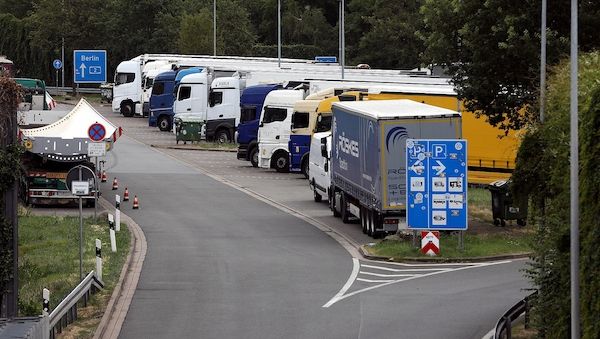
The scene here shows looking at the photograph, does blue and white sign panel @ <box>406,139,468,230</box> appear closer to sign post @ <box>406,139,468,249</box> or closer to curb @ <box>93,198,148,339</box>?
sign post @ <box>406,139,468,249</box>

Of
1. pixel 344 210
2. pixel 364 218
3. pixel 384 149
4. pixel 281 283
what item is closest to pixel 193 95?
pixel 344 210

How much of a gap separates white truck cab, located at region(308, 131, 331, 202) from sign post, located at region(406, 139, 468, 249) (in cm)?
903

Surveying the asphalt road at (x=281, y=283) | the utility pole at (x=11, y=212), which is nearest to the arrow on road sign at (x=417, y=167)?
the asphalt road at (x=281, y=283)

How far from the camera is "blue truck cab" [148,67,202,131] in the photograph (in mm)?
70250

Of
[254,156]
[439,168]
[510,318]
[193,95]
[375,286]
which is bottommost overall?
[375,286]

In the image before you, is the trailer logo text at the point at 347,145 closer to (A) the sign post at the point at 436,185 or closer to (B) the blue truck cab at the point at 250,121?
(A) the sign post at the point at 436,185

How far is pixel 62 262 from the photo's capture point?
30.7 meters

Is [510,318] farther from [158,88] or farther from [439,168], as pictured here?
[158,88]

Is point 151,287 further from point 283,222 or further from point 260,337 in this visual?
point 283,222

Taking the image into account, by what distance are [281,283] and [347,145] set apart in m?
9.86

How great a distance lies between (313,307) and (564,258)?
7.80 metres

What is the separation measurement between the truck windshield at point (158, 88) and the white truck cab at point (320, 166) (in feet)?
88.9

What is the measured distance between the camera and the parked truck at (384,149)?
110ft

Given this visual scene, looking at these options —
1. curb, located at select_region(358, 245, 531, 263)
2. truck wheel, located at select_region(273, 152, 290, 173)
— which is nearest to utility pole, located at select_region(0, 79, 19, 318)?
curb, located at select_region(358, 245, 531, 263)
